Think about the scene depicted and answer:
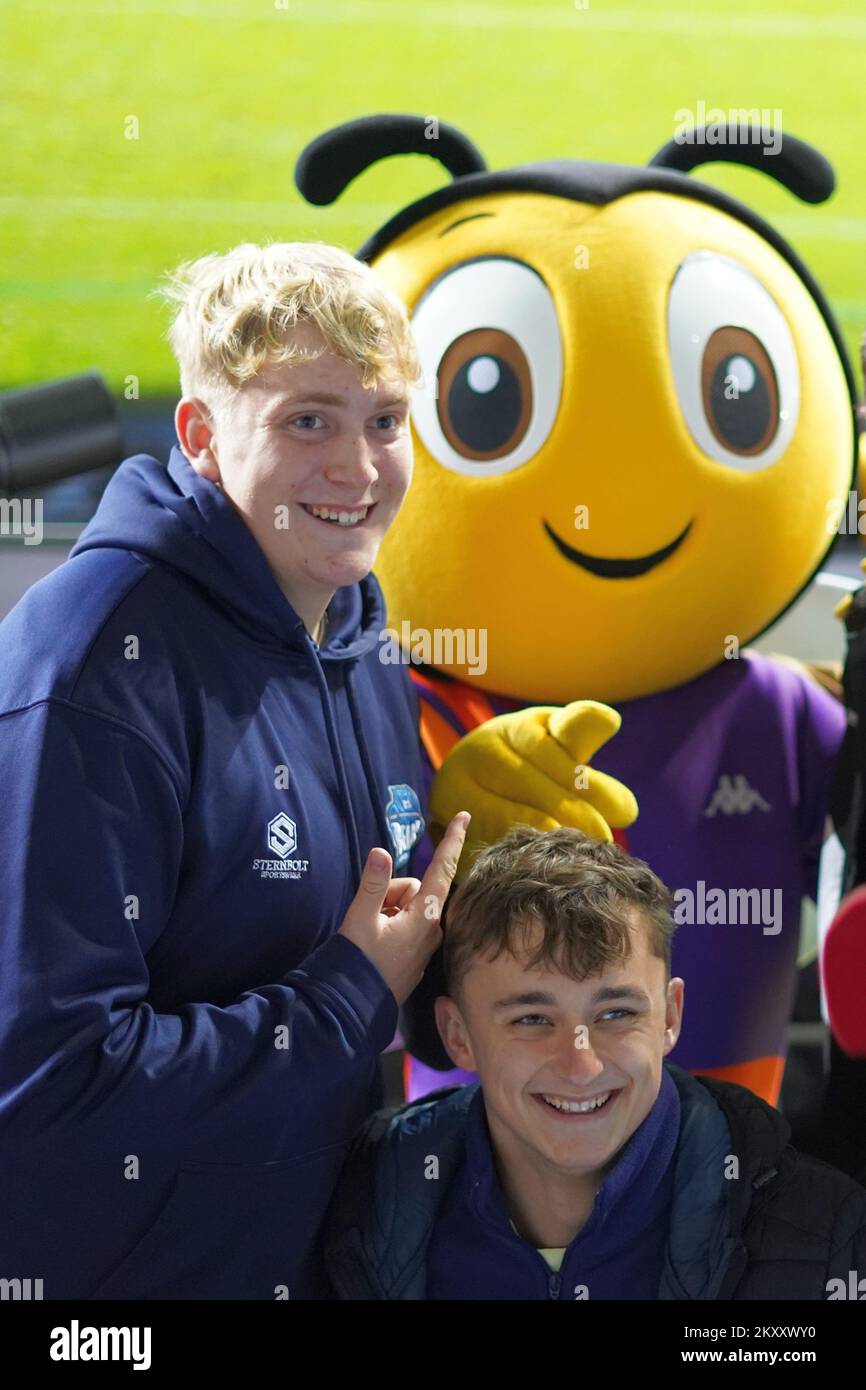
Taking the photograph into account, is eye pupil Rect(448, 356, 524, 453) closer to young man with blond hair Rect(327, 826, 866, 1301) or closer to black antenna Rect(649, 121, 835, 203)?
black antenna Rect(649, 121, 835, 203)

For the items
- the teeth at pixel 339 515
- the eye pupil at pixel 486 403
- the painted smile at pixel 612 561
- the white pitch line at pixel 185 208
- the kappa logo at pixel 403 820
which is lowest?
the kappa logo at pixel 403 820

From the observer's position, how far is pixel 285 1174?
46.1 inches

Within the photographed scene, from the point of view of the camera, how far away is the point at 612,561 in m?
1.53

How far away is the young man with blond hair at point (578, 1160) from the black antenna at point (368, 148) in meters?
0.81

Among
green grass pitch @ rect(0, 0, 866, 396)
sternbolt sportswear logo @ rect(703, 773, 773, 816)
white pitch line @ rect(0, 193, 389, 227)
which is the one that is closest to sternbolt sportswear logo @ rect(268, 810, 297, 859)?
sternbolt sportswear logo @ rect(703, 773, 773, 816)

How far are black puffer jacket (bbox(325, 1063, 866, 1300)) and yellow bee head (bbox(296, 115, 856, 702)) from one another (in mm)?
486

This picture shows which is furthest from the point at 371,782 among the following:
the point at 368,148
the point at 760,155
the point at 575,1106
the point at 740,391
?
the point at 760,155

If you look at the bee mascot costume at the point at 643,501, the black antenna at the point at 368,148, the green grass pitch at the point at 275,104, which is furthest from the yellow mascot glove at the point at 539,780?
the green grass pitch at the point at 275,104

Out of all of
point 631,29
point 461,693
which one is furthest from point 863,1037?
point 631,29

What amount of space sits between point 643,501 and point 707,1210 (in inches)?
26.2

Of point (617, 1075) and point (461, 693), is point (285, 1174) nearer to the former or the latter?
point (617, 1075)

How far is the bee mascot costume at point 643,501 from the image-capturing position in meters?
1.51

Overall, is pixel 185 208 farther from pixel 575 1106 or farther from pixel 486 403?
pixel 575 1106

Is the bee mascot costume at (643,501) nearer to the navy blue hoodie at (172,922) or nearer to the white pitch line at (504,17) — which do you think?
the navy blue hoodie at (172,922)
